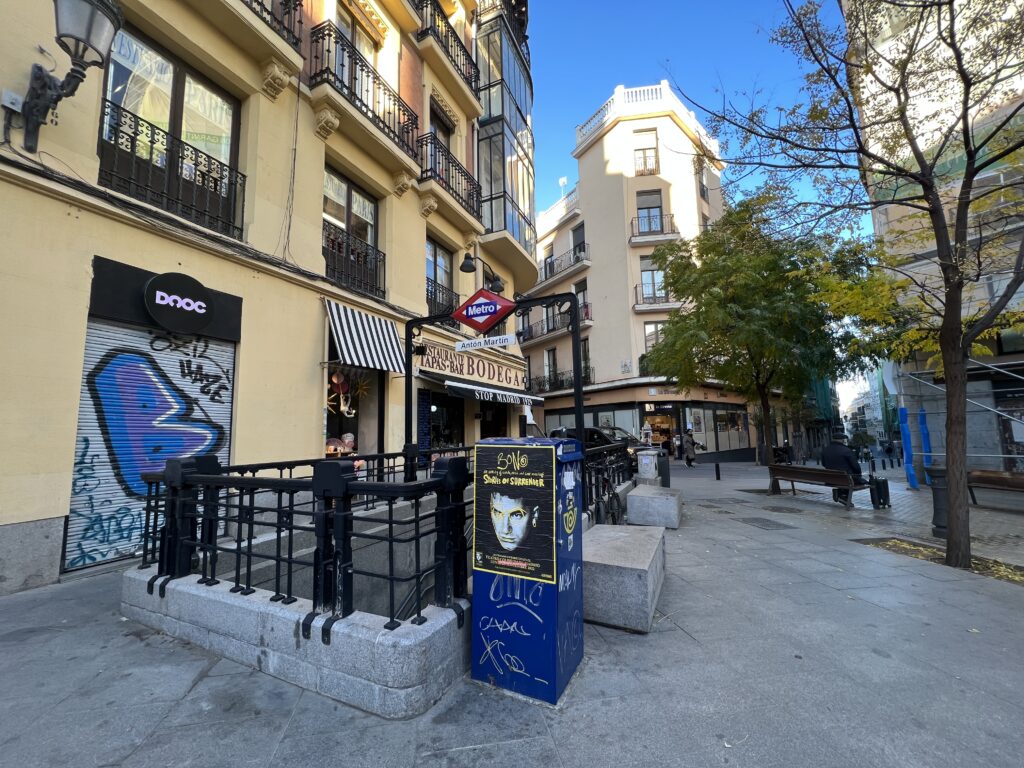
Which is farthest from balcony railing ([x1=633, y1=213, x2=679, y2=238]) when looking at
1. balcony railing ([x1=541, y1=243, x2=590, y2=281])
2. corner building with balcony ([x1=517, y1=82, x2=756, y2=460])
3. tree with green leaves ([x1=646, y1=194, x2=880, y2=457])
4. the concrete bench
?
the concrete bench

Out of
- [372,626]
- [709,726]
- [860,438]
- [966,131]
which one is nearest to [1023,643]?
[709,726]

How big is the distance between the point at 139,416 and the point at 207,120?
16.2 ft

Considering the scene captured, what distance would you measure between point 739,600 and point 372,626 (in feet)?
11.4

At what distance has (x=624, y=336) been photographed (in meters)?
27.8

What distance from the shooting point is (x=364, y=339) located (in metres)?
9.23

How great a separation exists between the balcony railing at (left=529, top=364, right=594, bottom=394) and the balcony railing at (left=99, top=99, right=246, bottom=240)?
24.0m

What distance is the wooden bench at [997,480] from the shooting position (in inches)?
359

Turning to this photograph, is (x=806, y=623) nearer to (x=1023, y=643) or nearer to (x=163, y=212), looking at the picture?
(x=1023, y=643)

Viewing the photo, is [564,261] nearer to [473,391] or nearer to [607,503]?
[473,391]

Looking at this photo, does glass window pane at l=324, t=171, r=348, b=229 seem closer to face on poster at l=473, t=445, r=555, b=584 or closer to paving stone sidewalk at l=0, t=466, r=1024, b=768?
paving stone sidewalk at l=0, t=466, r=1024, b=768

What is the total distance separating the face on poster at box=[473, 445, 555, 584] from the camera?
2676 millimetres

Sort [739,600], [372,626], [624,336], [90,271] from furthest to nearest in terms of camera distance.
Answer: [624,336] < [90,271] < [739,600] < [372,626]

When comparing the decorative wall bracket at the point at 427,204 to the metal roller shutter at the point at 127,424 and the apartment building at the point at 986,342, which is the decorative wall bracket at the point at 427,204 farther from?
the apartment building at the point at 986,342

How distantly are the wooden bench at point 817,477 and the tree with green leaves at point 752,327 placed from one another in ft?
5.20
